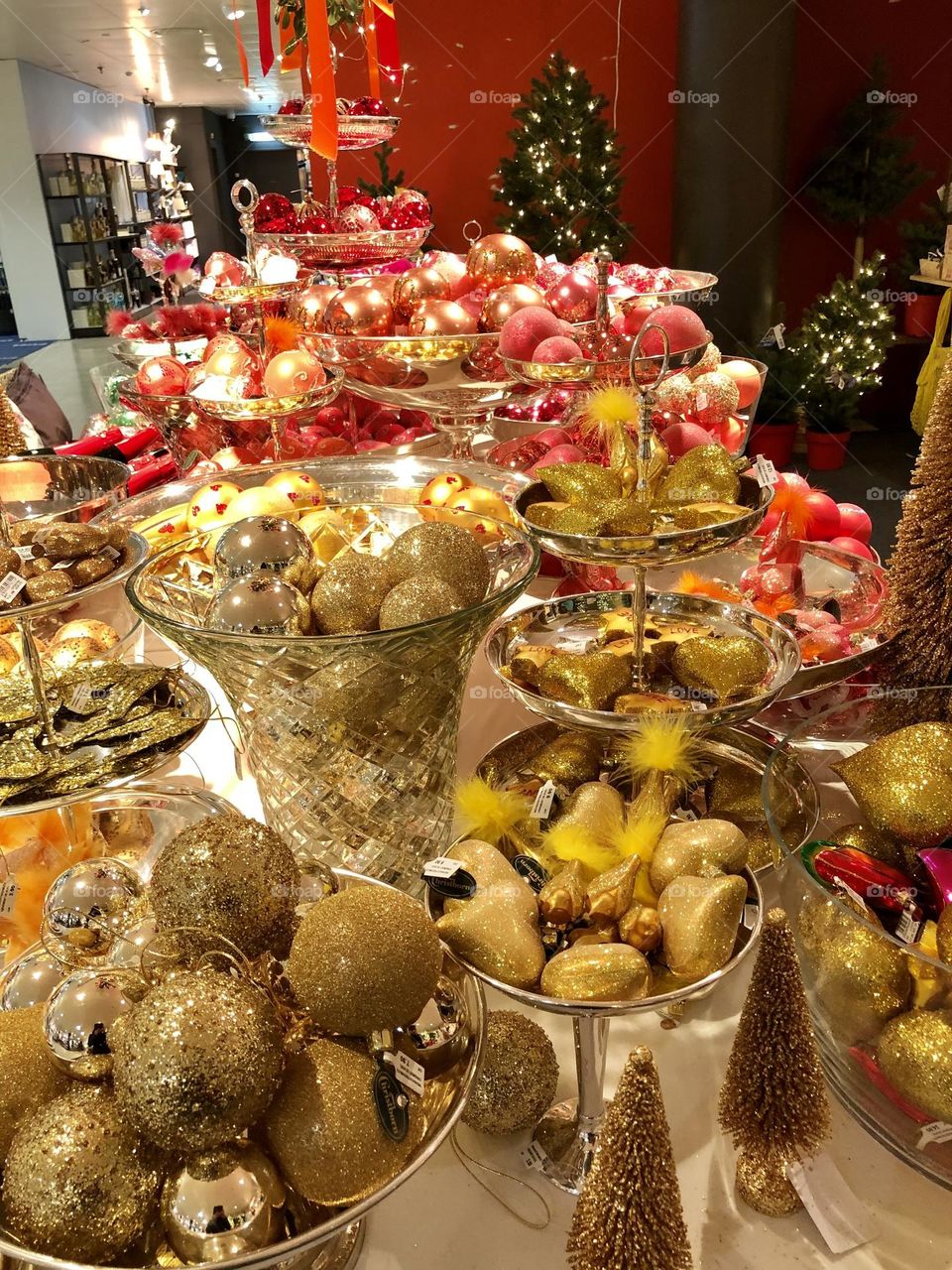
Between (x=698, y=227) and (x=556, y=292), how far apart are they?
3.54 meters

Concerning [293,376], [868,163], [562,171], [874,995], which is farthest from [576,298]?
[868,163]

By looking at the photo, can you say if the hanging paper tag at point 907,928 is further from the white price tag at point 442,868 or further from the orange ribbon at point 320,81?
the orange ribbon at point 320,81

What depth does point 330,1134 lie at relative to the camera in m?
0.49

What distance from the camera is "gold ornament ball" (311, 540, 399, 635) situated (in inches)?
31.2

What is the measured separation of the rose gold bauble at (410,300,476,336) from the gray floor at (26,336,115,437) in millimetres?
5414

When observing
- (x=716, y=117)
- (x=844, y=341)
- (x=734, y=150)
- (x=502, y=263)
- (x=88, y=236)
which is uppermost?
(x=716, y=117)

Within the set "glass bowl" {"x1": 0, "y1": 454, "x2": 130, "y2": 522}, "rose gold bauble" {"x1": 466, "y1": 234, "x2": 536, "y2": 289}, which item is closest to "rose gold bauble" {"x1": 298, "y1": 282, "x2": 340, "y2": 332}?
"rose gold bauble" {"x1": 466, "y1": 234, "x2": 536, "y2": 289}

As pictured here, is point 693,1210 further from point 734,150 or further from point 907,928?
point 734,150

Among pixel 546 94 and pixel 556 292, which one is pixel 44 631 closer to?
pixel 556 292

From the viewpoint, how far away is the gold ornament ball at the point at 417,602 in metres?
Answer: 0.73

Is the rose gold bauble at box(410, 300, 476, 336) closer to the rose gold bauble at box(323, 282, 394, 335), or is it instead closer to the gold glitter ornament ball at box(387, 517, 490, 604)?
the rose gold bauble at box(323, 282, 394, 335)

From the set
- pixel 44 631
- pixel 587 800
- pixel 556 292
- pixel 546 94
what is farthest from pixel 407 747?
pixel 546 94

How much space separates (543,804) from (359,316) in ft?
3.47

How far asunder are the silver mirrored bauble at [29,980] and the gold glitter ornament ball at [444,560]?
1.24 feet
